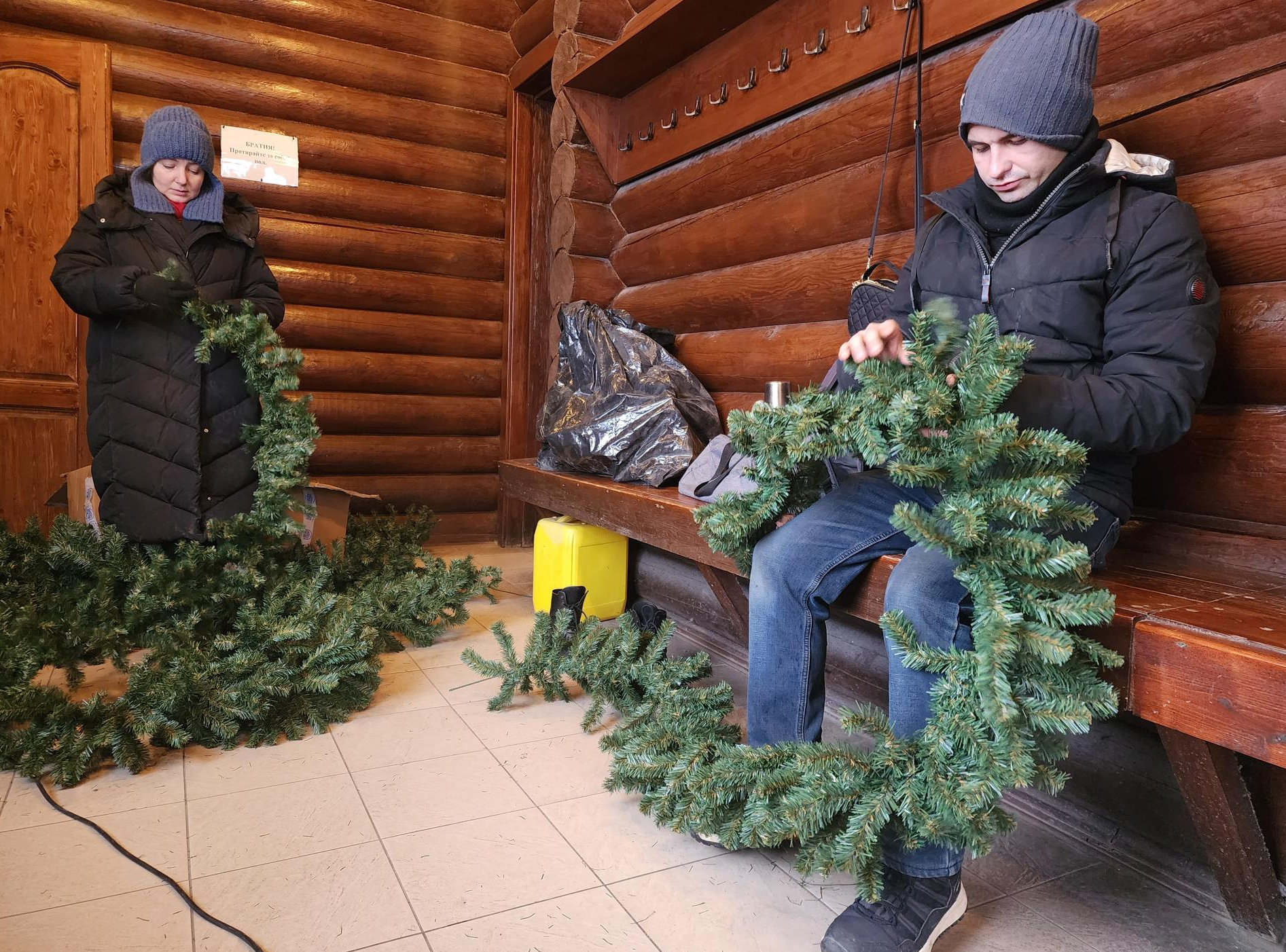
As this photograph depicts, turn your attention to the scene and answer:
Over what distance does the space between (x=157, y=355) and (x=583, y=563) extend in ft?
5.81

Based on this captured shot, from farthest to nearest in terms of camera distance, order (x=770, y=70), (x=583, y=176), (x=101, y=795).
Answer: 1. (x=583, y=176)
2. (x=770, y=70)
3. (x=101, y=795)

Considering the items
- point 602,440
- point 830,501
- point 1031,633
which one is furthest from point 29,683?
point 1031,633

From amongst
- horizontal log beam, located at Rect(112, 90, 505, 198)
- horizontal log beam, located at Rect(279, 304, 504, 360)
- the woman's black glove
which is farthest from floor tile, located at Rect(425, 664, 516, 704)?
horizontal log beam, located at Rect(112, 90, 505, 198)

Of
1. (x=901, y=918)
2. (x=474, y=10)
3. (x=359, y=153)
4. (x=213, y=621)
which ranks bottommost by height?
(x=901, y=918)

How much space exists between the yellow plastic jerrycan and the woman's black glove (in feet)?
5.26

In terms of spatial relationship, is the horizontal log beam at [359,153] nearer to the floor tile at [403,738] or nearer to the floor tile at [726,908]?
the floor tile at [403,738]

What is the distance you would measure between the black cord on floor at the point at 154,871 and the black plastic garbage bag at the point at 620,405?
198cm

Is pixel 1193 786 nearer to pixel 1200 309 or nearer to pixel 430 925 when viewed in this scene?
pixel 1200 309

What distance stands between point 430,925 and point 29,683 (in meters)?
1.51

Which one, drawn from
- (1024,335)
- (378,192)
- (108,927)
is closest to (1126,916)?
(1024,335)

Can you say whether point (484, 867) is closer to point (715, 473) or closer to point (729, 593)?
point (729, 593)

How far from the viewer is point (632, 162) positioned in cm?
426

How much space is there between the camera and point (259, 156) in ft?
15.3

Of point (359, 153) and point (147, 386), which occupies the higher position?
point (359, 153)
